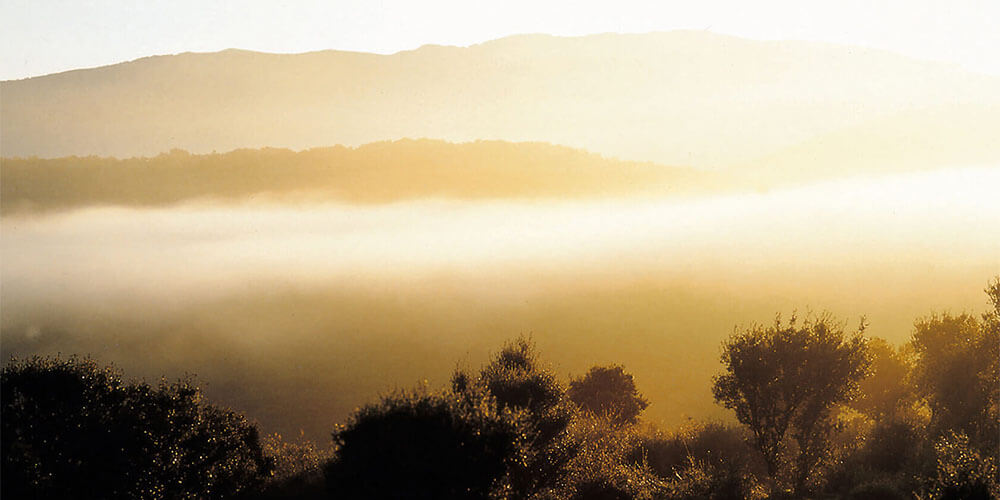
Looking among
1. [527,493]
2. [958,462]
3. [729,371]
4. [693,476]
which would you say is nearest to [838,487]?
[729,371]

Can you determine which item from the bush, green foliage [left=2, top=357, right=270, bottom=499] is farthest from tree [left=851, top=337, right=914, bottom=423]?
green foliage [left=2, top=357, right=270, bottom=499]

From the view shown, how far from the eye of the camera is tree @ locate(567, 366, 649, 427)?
101 m

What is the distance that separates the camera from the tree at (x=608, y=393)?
100988 mm

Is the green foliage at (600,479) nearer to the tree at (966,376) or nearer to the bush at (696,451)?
the bush at (696,451)

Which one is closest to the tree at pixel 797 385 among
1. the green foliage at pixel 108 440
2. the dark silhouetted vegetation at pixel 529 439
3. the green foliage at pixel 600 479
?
the dark silhouetted vegetation at pixel 529 439

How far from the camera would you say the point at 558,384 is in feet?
172

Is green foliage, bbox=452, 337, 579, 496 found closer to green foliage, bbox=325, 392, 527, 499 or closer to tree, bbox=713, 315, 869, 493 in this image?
tree, bbox=713, 315, 869, 493

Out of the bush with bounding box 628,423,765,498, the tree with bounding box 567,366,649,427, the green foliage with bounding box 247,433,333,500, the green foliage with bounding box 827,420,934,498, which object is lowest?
the tree with bounding box 567,366,649,427

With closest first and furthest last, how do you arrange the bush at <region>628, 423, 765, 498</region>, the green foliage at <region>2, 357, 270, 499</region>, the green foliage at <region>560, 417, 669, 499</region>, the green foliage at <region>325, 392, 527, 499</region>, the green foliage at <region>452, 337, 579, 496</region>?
the green foliage at <region>325, 392, 527, 499</region> → the green foliage at <region>2, 357, 270, 499</region> → the green foliage at <region>452, 337, 579, 496</region> → the green foliage at <region>560, 417, 669, 499</region> → the bush at <region>628, 423, 765, 498</region>

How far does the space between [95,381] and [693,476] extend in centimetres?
3975

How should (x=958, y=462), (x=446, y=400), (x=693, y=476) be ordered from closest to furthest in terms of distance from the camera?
1. (x=446, y=400)
2. (x=958, y=462)
3. (x=693, y=476)

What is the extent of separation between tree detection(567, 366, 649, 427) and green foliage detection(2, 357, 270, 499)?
56100 mm

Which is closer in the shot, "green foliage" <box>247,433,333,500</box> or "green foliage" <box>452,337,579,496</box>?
"green foliage" <box>452,337,579,496</box>

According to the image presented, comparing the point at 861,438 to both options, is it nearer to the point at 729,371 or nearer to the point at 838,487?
the point at 838,487
